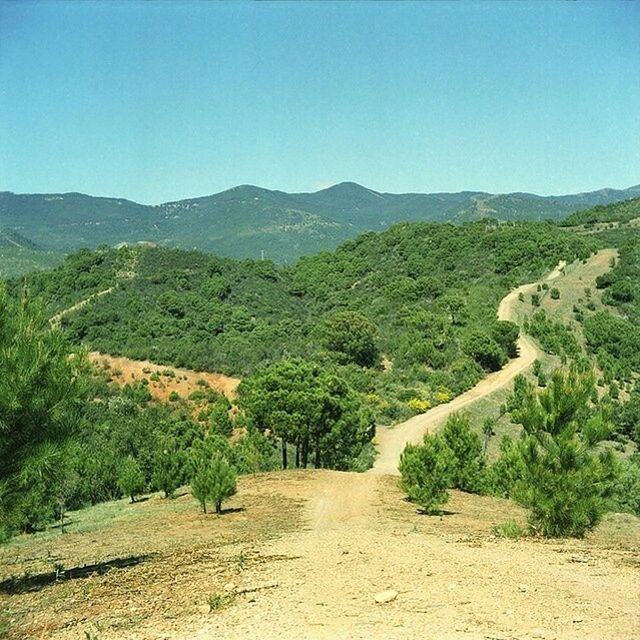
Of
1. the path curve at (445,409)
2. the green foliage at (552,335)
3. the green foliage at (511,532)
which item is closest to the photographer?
the green foliage at (511,532)

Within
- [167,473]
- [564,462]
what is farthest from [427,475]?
[167,473]

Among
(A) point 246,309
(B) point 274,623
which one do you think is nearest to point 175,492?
(B) point 274,623

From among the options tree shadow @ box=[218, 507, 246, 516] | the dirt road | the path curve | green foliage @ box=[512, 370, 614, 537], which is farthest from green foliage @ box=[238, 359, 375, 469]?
green foliage @ box=[512, 370, 614, 537]

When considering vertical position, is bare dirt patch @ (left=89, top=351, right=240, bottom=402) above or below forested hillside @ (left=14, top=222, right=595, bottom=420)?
below

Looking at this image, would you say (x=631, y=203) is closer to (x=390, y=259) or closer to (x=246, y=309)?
(x=390, y=259)

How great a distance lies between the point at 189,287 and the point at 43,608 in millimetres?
73756

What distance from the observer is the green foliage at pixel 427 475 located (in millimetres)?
17172

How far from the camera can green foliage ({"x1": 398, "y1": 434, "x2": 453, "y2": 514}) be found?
1717cm

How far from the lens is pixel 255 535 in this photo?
43.6 ft

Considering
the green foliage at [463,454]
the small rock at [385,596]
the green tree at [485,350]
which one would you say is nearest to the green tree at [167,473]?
the green foliage at [463,454]

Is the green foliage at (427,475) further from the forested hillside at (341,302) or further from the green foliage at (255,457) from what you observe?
the forested hillside at (341,302)

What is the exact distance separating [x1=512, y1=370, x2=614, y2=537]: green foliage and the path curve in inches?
604

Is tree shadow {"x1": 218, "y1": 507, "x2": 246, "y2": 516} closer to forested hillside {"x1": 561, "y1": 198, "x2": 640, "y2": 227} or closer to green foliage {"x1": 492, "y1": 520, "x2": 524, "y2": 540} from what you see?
green foliage {"x1": 492, "y1": 520, "x2": 524, "y2": 540}

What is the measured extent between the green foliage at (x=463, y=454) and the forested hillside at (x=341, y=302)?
2293cm
